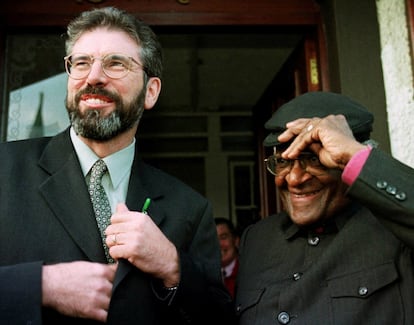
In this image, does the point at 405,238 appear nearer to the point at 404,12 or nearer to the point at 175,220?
the point at 175,220

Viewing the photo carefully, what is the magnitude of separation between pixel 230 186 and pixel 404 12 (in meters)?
6.40

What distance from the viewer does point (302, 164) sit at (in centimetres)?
186

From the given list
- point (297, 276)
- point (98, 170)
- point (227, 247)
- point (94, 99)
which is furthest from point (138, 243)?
point (227, 247)

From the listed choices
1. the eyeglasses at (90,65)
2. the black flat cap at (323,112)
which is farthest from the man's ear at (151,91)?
the black flat cap at (323,112)

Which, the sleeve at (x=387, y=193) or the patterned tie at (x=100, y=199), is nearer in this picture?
the sleeve at (x=387, y=193)

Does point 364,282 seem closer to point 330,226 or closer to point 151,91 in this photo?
point 330,226

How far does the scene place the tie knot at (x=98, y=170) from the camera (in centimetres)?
173

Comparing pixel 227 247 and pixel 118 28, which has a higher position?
pixel 118 28

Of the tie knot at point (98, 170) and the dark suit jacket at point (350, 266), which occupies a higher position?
the tie knot at point (98, 170)

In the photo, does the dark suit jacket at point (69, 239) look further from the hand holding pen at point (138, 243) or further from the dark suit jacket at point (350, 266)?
the dark suit jacket at point (350, 266)

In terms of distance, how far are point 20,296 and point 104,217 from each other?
39 cm

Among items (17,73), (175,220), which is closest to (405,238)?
(175,220)

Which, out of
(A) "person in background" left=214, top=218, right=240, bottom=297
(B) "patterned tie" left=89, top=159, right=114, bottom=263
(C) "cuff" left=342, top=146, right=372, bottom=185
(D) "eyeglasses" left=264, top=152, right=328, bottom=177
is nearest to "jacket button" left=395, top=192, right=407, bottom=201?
(C) "cuff" left=342, top=146, right=372, bottom=185

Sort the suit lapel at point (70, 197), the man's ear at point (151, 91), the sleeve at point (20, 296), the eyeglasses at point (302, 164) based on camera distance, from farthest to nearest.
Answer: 1. the man's ear at point (151, 91)
2. the eyeglasses at point (302, 164)
3. the suit lapel at point (70, 197)
4. the sleeve at point (20, 296)
